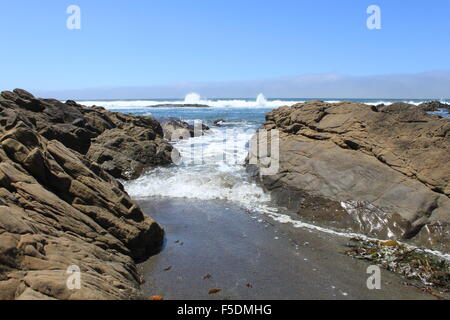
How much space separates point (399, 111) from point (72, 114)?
13.3m

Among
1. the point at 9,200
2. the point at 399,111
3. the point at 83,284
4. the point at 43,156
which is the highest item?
the point at 399,111

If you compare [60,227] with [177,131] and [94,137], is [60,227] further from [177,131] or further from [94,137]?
[177,131]

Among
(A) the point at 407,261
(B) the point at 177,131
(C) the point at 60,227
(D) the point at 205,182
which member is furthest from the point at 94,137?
(A) the point at 407,261

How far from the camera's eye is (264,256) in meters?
6.68

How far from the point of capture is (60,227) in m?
5.33

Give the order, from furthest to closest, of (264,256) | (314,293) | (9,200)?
(264,256) → (314,293) → (9,200)

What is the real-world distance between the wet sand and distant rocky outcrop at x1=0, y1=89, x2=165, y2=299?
614 mm

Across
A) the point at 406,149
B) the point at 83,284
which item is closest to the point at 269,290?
the point at 83,284

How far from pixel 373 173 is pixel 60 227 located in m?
7.33

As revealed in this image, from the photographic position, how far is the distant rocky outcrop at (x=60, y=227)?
3.93 meters

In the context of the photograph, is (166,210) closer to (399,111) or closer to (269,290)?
(269,290)

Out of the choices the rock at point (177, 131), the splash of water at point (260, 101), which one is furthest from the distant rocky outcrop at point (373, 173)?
the splash of water at point (260, 101)

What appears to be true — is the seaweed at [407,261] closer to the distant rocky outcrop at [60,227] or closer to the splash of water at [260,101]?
the distant rocky outcrop at [60,227]

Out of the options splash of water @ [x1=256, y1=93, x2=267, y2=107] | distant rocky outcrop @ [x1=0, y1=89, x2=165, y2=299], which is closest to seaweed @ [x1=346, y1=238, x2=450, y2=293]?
distant rocky outcrop @ [x1=0, y1=89, x2=165, y2=299]
